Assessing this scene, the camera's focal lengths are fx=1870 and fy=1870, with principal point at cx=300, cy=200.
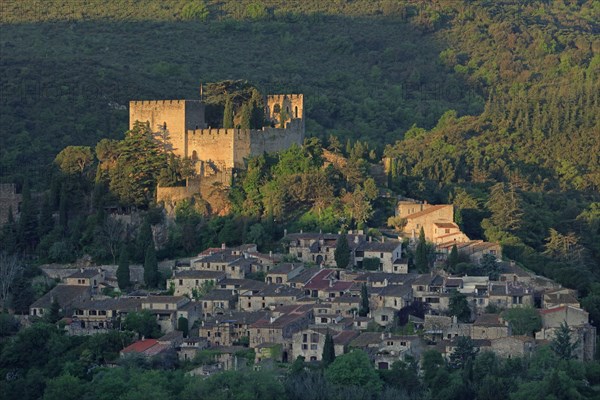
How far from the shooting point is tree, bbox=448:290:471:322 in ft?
176

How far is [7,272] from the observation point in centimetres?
5912

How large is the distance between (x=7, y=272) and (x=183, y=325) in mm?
7832

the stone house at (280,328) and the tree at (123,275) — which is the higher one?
the tree at (123,275)

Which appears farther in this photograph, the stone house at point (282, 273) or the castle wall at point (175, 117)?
the castle wall at point (175, 117)

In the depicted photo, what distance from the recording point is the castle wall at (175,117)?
63.6 m

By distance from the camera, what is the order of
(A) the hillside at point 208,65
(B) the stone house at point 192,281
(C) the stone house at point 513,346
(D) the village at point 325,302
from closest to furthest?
(C) the stone house at point 513,346 → (D) the village at point 325,302 → (B) the stone house at point 192,281 → (A) the hillside at point 208,65

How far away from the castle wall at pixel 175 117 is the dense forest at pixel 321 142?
723 mm

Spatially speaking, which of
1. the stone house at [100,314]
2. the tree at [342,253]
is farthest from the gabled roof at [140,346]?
the tree at [342,253]

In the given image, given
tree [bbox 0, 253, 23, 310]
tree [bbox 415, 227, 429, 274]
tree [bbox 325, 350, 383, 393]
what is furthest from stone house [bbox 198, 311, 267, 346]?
tree [bbox 0, 253, 23, 310]

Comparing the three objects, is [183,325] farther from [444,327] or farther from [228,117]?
[228,117]

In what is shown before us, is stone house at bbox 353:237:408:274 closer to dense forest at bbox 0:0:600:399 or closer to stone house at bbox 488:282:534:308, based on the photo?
dense forest at bbox 0:0:600:399

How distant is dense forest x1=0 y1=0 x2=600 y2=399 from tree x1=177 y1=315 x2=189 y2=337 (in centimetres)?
211

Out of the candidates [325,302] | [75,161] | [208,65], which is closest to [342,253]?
[325,302]

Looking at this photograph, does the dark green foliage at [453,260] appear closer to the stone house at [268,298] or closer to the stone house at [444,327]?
the stone house at [444,327]
